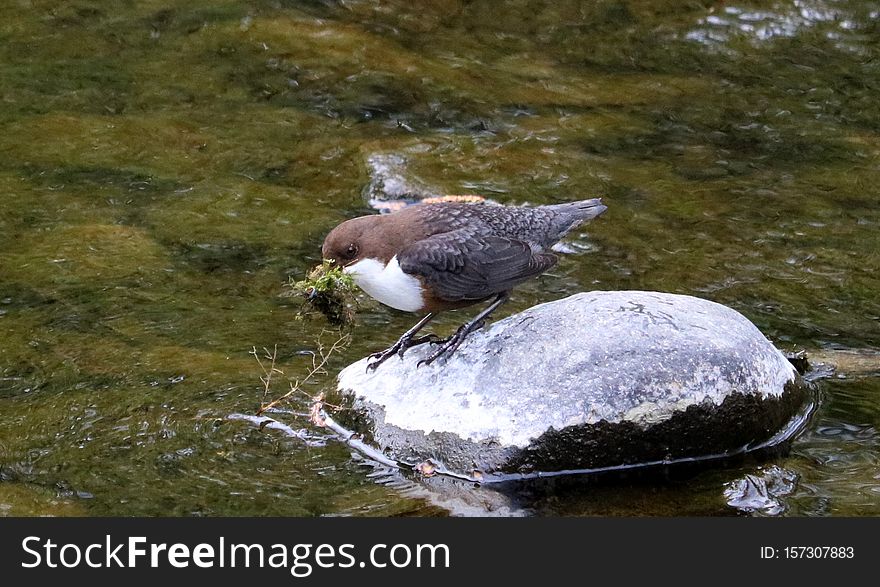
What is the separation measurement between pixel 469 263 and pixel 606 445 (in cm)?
84

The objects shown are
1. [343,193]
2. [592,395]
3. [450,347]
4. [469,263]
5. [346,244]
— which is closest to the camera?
[592,395]

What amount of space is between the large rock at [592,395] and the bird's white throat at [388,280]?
358 mm

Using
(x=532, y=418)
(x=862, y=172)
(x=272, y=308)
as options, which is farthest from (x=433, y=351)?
(x=862, y=172)

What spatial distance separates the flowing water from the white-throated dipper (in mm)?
671

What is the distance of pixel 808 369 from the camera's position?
4.85 meters

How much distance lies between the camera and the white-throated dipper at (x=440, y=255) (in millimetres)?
4188

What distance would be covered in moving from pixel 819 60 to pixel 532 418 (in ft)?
18.0

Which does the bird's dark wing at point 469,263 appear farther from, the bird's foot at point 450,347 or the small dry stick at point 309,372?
the small dry stick at point 309,372

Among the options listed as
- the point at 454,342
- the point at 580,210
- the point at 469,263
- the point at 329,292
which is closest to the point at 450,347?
the point at 454,342

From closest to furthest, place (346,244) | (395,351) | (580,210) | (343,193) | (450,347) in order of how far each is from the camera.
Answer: (346,244), (450,347), (395,351), (580,210), (343,193)

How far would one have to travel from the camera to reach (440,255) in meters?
4.21

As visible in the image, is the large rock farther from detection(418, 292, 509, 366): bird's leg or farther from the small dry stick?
the small dry stick

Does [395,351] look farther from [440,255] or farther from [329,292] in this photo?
[440,255]

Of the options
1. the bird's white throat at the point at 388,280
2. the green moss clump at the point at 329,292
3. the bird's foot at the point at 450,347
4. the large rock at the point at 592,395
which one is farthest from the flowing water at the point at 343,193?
the bird's white throat at the point at 388,280
